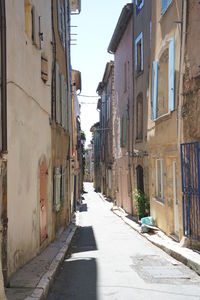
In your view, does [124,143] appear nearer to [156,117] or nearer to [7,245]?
[156,117]

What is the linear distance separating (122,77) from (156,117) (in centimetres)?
976

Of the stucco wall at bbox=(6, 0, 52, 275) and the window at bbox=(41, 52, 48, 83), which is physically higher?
the window at bbox=(41, 52, 48, 83)

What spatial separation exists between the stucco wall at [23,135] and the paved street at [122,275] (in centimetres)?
90

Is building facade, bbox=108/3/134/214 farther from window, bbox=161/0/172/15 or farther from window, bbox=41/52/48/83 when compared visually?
window, bbox=41/52/48/83

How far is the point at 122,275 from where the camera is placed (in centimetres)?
702

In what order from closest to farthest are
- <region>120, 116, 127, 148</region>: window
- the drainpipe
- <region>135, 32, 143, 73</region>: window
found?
the drainpipe, <region>135, 32, 143, 73</region>: window, <region>120, 116, 127, 148</region>: window

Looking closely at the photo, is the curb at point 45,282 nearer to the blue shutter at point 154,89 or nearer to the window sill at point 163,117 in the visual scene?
the window sill at point 163,117

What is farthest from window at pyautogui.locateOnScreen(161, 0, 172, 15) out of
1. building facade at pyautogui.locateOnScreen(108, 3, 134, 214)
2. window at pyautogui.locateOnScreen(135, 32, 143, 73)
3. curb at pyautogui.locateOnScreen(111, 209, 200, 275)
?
building facade at pyautogui.locateOnScreen(108, 3, 134, 214)

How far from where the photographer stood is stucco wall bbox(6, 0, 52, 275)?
20.1 feet

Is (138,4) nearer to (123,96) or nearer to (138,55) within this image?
(138,55)


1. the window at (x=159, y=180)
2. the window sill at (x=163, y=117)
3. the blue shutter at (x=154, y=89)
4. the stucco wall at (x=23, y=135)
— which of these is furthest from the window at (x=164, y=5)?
the window at (x=159, y=180)

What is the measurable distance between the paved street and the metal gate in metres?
0.79

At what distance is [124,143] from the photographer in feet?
64.7

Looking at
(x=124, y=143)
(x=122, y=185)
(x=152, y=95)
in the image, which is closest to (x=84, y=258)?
(x=152, y=95)
